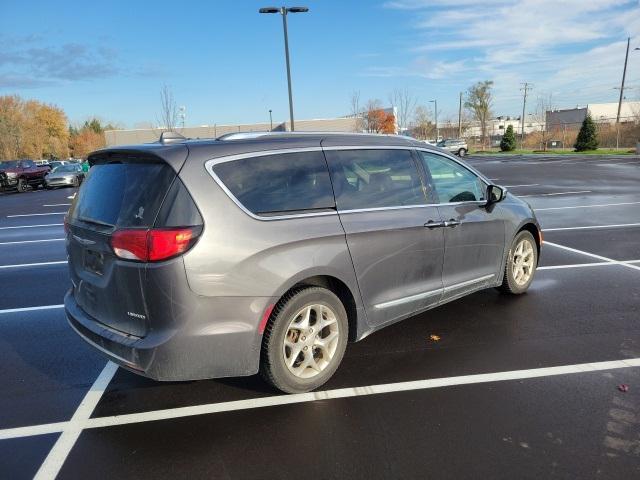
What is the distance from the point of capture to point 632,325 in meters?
4.63

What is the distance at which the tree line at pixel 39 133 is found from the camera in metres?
67.3

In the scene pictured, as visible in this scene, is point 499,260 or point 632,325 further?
point 499,260

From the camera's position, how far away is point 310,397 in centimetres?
348

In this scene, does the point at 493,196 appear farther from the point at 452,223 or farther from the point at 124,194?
the point at 124,194

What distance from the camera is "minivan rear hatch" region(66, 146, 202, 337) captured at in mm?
2984

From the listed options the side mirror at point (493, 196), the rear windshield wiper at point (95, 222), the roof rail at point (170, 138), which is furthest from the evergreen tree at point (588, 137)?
the rear windshield wiper at point (95, 222)

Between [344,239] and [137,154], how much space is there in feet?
4.91

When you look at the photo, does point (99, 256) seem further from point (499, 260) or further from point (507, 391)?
point (499, 260)

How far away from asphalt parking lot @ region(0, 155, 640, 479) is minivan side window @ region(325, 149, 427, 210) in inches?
50.8

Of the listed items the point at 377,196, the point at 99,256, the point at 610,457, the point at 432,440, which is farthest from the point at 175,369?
the point at 610,457

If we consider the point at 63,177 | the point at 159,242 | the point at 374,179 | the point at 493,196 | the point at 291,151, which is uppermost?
the point at 291,151

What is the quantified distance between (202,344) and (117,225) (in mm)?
923

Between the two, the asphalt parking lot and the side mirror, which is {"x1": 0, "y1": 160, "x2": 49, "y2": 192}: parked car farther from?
the side mirror

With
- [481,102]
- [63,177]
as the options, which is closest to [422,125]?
[481,102]
